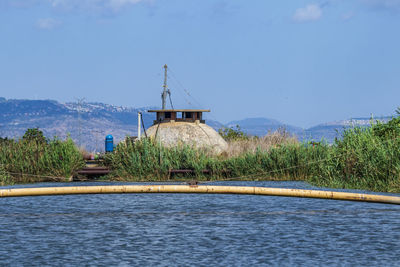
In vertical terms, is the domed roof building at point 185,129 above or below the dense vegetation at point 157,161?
above

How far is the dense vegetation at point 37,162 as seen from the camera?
96.5ft

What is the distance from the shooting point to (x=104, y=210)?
19.3 m

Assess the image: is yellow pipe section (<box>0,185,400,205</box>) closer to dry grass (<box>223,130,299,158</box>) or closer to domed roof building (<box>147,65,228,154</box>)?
dry grass (<box>223,130,299,158</box>)

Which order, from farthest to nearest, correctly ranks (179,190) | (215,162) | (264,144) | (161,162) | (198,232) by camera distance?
(264,144), (215,162), (161,162), (179,190), (198,232)

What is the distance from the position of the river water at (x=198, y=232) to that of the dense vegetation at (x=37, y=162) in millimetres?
7356

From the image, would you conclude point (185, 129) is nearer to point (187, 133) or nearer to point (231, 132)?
point (187, 133)

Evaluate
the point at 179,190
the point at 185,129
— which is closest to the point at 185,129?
the point at 185,129

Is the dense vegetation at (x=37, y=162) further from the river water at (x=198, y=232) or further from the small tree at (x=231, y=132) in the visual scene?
the small tree at (x=231, y=132)

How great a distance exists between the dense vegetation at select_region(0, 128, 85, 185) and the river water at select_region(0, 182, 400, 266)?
7356 millimetres

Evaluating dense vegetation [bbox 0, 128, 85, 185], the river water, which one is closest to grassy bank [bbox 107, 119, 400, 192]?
dense vegetation [bbox 0, 128, 85, 185]

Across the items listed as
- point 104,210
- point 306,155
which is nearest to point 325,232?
point 104,210

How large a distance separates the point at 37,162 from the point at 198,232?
16.2m

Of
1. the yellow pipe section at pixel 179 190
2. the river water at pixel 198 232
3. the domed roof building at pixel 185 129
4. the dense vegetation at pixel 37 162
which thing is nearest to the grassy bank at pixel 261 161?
the dense vegetation at pixel 37 162

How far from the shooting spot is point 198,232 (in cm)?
1498
